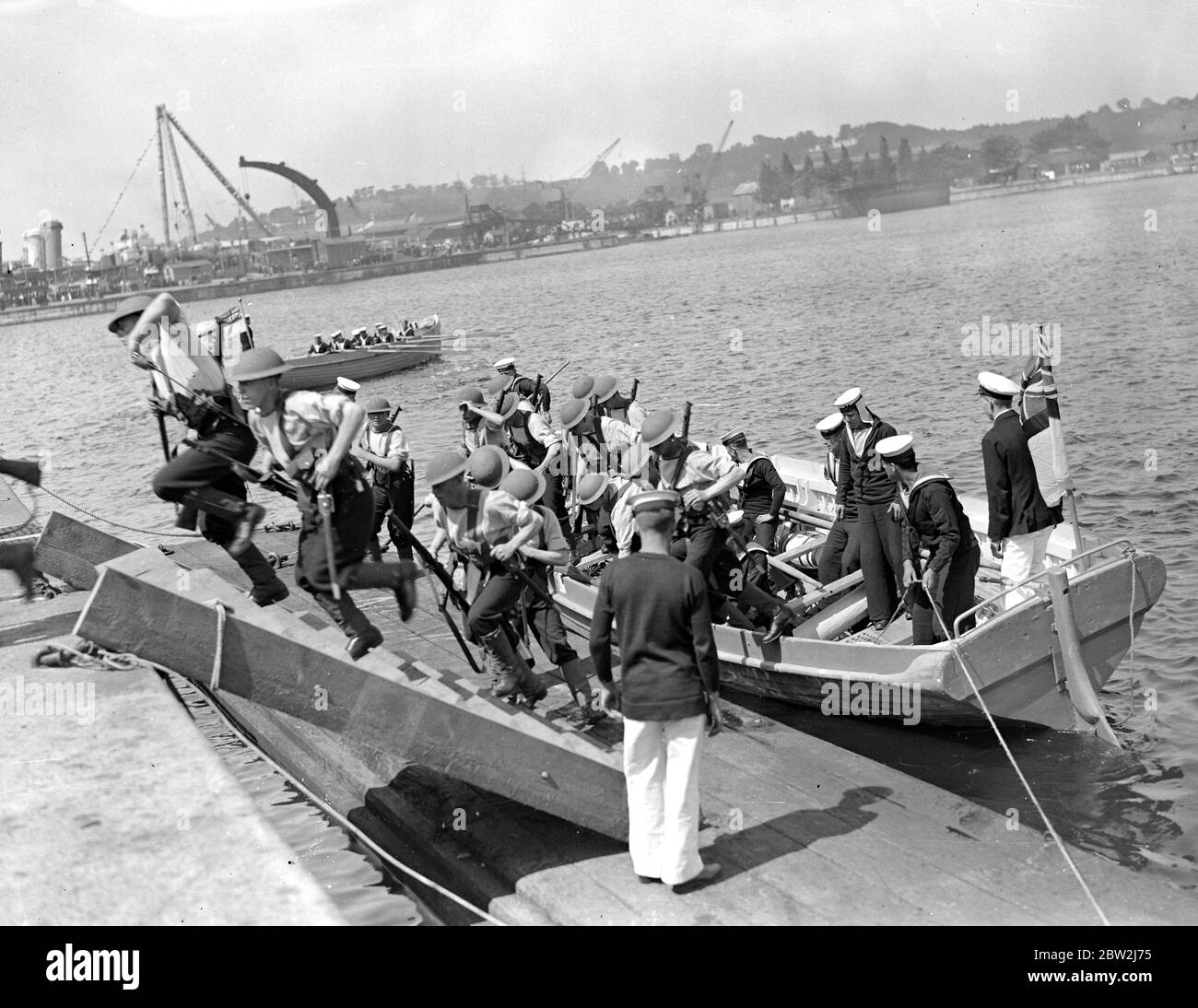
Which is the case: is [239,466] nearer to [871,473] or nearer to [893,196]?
[871,473]

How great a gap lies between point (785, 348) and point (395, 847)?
42.2 meters

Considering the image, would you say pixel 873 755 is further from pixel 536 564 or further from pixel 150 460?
pixel 150 460

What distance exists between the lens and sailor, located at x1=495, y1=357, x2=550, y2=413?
50.1 feet

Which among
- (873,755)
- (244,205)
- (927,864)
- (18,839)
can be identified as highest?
(244,205)

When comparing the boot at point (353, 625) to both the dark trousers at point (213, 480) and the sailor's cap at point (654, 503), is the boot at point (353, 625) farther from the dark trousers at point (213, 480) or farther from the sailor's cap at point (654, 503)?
the sailor's cap at point (654, 503)

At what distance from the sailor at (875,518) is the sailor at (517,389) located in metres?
5.11

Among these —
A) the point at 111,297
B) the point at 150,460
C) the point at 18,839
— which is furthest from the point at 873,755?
the point at 111,297

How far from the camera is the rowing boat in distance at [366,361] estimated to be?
138ft

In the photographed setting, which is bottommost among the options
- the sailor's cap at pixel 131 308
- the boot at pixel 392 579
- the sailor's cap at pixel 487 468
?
the boot at pixel 392 579

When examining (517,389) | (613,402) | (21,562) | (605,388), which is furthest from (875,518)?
(21,562)

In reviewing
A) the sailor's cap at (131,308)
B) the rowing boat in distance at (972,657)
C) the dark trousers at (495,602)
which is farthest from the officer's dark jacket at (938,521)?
the sailor's cap at (131,308)

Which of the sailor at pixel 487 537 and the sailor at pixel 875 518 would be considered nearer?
the sailor at pixel 487 537

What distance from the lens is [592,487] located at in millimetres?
11508

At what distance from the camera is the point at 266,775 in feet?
34.9
